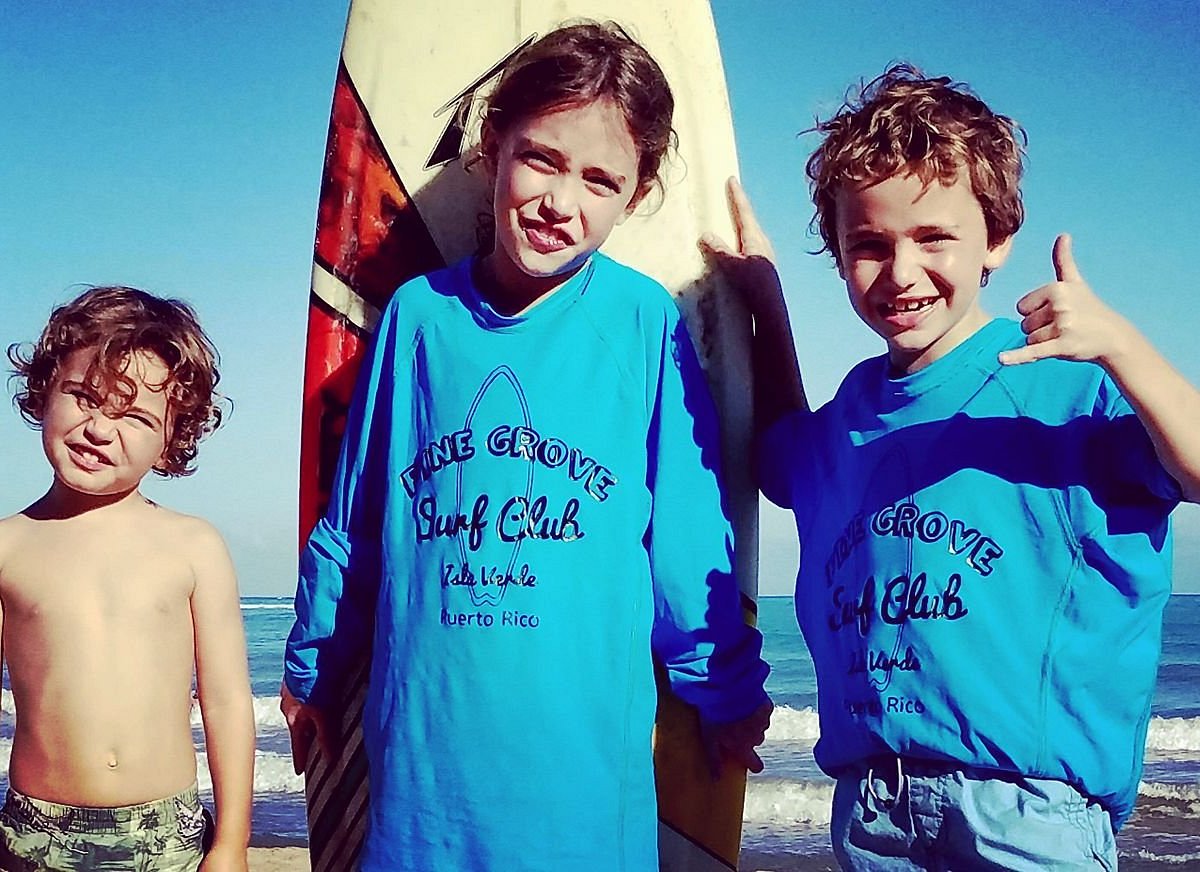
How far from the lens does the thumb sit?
1572 mm

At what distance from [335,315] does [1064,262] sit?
1.46 meters

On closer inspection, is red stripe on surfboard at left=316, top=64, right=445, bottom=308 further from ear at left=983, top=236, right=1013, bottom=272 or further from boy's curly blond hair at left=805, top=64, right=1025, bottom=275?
ear at left=983, top=236, right=1013, bottom=272

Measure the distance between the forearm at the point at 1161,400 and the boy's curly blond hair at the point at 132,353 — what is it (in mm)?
1415

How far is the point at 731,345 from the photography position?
2330 mm

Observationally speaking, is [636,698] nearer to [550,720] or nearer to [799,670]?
[550,720]

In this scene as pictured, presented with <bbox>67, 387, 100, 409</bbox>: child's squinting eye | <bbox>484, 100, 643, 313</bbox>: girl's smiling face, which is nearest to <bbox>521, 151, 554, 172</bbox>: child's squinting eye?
<bbox>484, 100, 643, 313</bbox>: girl's smiling face

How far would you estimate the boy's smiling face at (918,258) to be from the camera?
1.76 meters

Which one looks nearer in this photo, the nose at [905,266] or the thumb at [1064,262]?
the thumb at [1064,262]

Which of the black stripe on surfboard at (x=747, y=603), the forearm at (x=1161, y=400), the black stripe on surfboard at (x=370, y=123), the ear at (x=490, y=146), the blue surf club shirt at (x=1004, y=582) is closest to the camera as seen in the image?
the forearm at (x=1161, y=400)

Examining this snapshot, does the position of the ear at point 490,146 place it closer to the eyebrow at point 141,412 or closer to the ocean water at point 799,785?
the eyebrow at point 141,412

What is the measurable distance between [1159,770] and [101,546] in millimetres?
7226

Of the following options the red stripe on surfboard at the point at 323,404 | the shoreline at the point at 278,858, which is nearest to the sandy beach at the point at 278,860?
the shoreline at the point at 278,858

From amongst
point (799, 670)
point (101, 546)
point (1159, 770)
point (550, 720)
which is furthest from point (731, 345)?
point (799, 670)

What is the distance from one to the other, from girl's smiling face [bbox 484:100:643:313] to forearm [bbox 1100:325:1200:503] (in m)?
0.82
